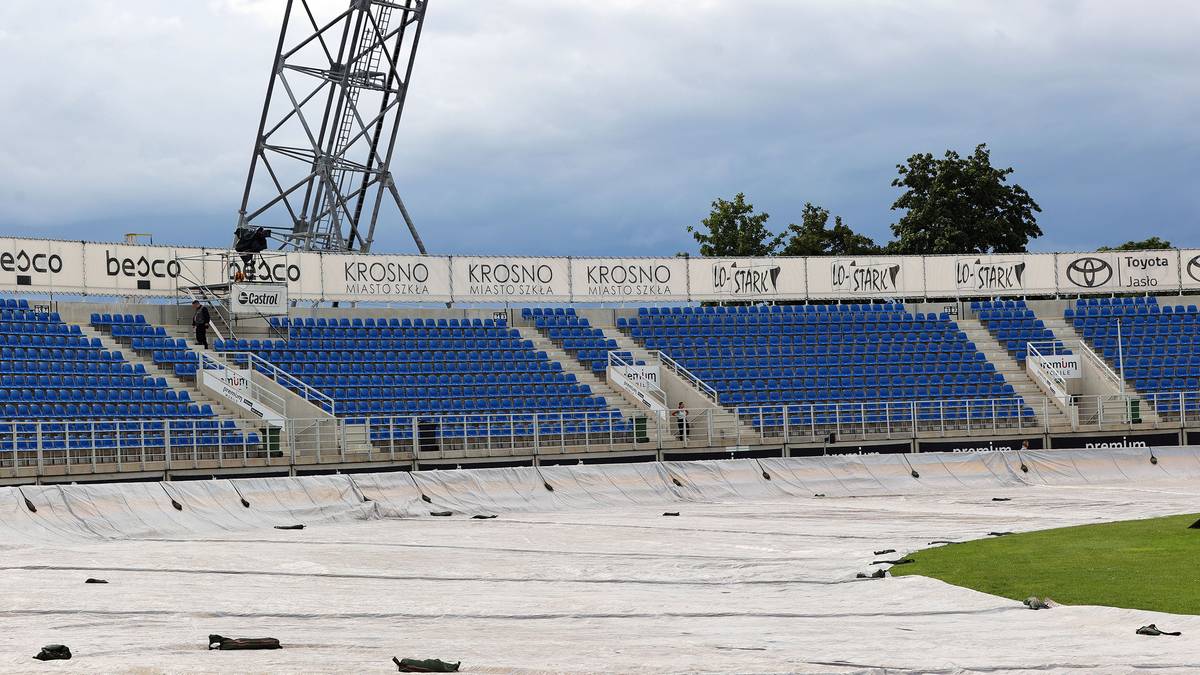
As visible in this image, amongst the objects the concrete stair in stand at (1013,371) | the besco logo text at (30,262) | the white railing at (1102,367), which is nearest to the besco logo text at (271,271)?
the besco logo text at (30,262)

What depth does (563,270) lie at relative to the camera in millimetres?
45125

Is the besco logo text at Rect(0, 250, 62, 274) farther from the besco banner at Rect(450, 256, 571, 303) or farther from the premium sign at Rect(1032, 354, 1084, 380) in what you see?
the premium sign at Rect(1032, 354, 1084, 380)

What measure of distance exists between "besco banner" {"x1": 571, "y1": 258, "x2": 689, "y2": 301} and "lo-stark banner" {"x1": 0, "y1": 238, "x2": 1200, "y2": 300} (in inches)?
1.3

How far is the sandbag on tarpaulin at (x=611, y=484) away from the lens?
2923 centimetres

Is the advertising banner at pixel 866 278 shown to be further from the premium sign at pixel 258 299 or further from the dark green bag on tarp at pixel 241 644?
the dark green bag on tarp at pixel 241 644

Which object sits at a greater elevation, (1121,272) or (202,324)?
(1121,272)

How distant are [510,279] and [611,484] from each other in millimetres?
15790

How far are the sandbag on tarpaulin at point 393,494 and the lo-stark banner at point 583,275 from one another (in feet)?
48.4

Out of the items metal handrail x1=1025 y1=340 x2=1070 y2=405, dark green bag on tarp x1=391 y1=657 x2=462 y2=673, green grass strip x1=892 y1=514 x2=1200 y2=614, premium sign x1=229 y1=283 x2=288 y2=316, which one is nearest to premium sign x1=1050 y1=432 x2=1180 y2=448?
metal handrail x1=1025 y1=340 x2=1070 y2=405

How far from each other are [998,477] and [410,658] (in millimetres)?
24789

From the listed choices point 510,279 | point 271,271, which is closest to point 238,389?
point 271,271

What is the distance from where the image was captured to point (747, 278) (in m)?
47.2

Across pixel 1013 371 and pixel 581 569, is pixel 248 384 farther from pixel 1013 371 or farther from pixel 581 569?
pixel 1013 371

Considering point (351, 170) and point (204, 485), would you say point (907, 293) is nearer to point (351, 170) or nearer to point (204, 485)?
point (351, 170)
